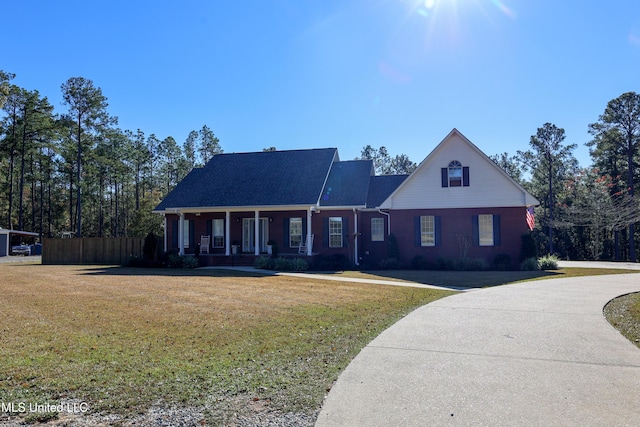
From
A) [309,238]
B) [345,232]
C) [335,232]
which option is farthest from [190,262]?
[345,232]

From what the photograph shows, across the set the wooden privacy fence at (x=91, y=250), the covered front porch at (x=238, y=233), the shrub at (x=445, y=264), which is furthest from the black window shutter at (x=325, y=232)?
the wooden privacy fence at (x=91, y=250)

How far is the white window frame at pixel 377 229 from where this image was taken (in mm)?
22984

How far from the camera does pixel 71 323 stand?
24.3ft

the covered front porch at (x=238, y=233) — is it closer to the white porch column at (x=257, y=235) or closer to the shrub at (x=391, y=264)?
the white porch column at (x=257, y=235)

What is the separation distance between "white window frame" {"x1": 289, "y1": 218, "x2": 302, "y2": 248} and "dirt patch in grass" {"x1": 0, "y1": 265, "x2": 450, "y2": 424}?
37.2ft

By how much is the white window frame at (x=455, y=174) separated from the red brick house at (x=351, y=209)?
0.16 feet

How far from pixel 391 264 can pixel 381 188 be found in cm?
617

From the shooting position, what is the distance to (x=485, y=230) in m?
21.0

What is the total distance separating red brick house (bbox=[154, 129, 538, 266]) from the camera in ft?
68.8

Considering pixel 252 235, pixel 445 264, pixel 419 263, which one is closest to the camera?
pixel 445 264

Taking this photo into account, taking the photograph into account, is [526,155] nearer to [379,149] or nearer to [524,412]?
[379,149]

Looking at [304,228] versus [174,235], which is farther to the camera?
[174,235]

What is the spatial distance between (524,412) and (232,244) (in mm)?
21267

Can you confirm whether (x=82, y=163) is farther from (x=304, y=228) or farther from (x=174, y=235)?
(x=304, y=228)
